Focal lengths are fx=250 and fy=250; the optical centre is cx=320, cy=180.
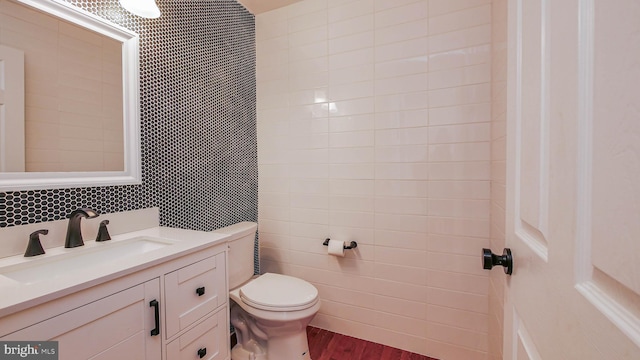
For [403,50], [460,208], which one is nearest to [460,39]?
[403,50]

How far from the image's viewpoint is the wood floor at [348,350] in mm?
1608

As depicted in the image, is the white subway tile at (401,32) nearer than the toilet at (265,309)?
No

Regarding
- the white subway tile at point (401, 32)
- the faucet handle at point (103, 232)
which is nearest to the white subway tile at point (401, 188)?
the white subway tile at point (401, 32)

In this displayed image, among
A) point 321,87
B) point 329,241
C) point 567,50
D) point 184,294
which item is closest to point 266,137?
point 321,87

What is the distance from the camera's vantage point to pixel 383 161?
1701 mm

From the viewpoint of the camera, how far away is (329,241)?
1809 millimetres

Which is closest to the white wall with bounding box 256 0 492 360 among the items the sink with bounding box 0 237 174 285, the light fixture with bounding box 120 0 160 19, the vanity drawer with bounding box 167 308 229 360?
the vanity drawer with bounding box 167 308 229 360

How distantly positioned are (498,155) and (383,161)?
648 millimetres

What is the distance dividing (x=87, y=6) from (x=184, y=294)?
1355mm

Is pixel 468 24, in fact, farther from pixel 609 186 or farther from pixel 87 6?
pixel 87 6

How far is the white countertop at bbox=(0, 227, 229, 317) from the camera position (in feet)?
2.14

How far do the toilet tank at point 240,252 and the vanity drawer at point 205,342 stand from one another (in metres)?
0.39

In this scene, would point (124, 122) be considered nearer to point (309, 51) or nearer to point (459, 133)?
point (309, 51)

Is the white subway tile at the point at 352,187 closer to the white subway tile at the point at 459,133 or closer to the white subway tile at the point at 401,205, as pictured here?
the white subway tile at the point at 401,205
